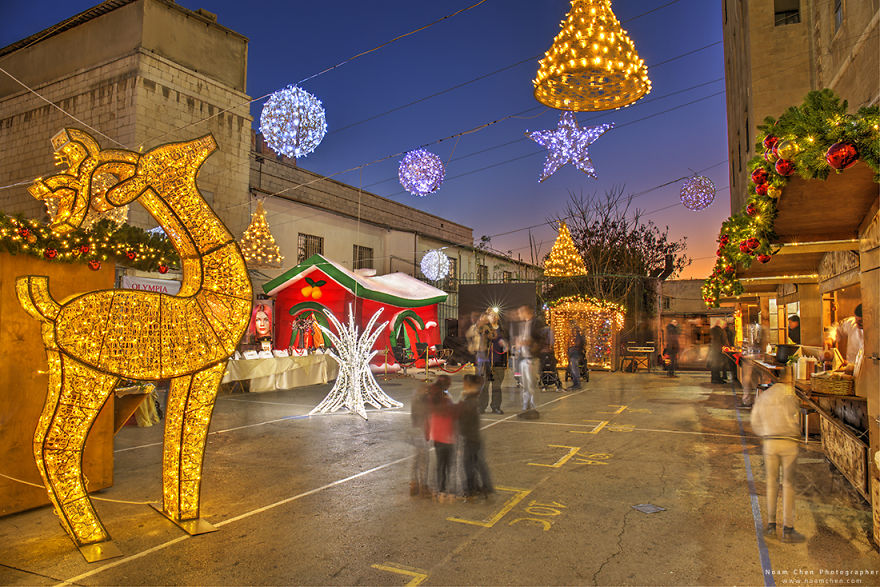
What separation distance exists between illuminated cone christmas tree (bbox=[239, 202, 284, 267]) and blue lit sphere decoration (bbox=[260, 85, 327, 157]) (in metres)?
6.29

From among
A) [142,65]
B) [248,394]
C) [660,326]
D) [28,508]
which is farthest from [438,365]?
[28,508]

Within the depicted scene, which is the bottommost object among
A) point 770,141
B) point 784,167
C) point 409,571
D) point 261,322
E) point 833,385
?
point 409,571

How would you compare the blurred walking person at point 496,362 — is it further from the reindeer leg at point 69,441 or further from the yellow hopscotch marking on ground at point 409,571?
the reindeer leg at point 69,441

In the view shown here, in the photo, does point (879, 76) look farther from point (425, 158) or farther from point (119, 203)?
point (119, 203)

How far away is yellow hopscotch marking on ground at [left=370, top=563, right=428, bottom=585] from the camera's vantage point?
11.0ft

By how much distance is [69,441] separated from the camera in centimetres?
377

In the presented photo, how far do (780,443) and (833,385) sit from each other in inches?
89.7

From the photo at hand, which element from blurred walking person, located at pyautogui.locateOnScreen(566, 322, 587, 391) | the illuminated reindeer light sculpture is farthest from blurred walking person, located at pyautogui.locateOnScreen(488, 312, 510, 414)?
the illuminated reindeer light sculpture

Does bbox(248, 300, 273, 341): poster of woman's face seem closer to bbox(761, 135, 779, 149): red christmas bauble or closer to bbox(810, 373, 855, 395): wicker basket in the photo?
bbox(810, 373, 855, 395): wicker basket

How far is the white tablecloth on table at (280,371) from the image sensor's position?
12.3 metres

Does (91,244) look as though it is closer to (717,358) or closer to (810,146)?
(810,146)

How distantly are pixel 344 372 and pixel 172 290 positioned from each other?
677 cm

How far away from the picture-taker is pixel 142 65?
583 inches

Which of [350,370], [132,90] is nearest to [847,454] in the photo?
[350,370]
